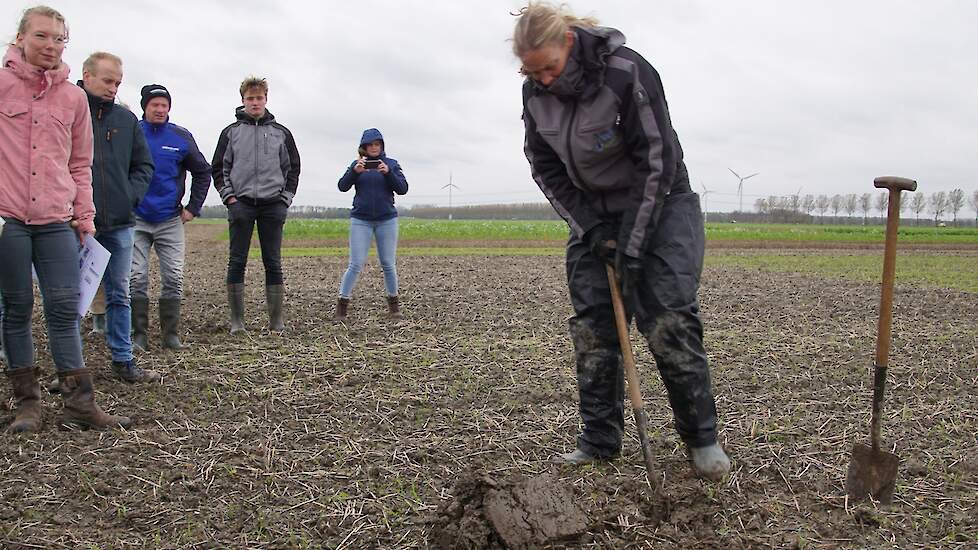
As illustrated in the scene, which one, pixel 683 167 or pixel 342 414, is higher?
pixel 683 167

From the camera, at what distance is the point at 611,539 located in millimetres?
3225

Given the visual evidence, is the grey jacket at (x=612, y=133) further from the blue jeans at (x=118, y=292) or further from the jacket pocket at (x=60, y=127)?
the blue jeans at (x=118, y=292)

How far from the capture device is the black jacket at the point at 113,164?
5762 mm

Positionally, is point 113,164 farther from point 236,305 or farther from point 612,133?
point 612,133

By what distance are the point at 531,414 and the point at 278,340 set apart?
3.18 metres

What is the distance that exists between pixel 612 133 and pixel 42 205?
3194 mm

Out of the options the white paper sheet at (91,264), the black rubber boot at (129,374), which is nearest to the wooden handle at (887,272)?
the white paper sheet at (91,264)

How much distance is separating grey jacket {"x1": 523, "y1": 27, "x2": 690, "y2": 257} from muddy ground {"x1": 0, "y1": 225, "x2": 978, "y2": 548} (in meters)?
1.31

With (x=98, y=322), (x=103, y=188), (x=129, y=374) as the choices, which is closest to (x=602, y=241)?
(x=129, y=374)

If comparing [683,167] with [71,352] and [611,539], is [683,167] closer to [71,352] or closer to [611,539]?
[611,539]

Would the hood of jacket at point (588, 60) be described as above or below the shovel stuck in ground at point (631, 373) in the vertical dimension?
above

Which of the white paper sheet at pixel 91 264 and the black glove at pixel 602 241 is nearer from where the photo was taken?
the black glove at pixel 602 241

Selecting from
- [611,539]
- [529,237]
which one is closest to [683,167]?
[611,539]

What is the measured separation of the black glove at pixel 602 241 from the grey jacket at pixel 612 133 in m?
0.04
